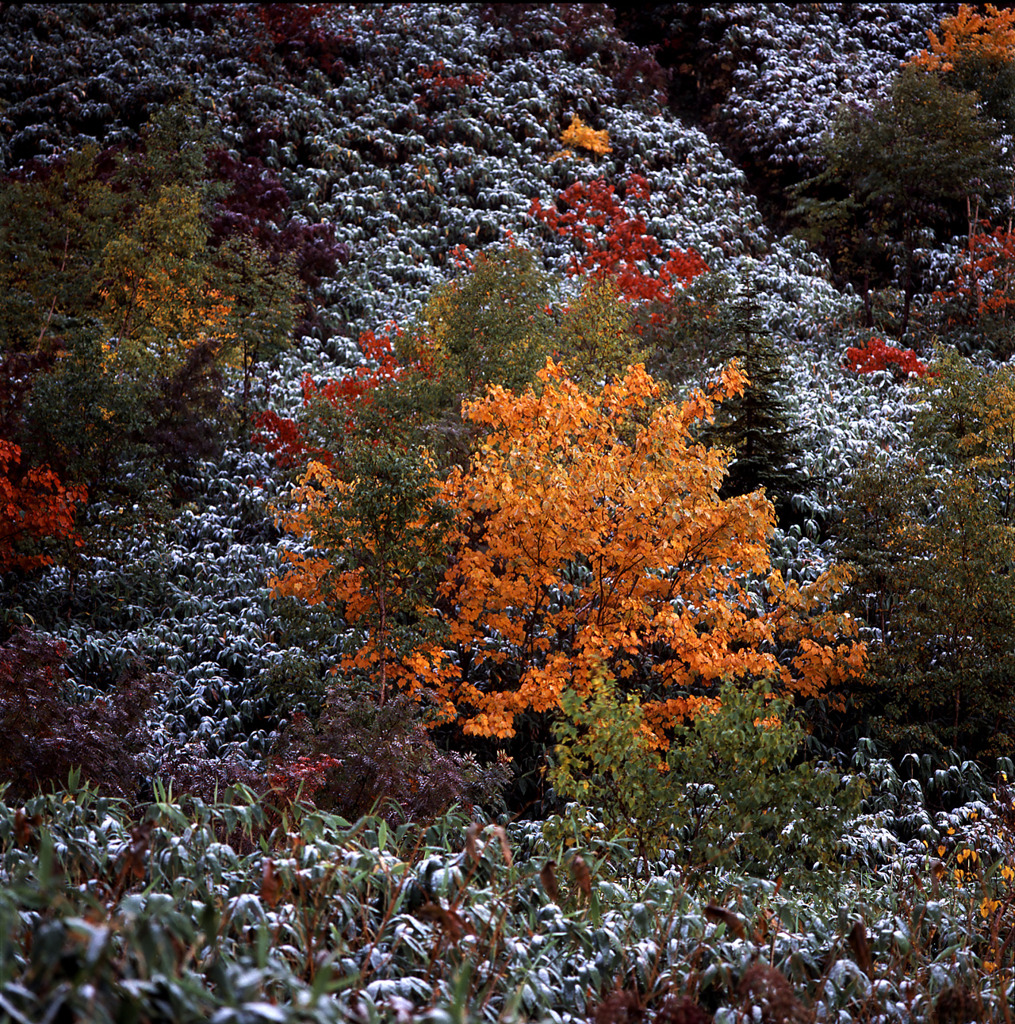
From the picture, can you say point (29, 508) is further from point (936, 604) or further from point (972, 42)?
point (972, 42)

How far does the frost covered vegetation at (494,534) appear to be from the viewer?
141 inches

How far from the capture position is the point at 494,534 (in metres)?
8.32

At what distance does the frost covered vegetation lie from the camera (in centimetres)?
358

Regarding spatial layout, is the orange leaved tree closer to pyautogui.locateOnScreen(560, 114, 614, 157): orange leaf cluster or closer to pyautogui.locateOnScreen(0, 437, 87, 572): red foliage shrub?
pyautogui.locateOnScreen(0, 437, 87, 572): red foliage shrub

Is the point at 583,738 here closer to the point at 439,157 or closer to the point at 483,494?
the point at 483,494

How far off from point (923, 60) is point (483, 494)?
1063 inches

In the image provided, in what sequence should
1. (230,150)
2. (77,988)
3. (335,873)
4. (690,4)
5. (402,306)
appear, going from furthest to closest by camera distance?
(690,4) → (230,150) → (402,306) → (335,873) → (77,988)

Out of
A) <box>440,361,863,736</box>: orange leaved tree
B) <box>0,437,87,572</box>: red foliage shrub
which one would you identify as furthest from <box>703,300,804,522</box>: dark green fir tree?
<box>0,437,87,572</box>: red foliage shrub

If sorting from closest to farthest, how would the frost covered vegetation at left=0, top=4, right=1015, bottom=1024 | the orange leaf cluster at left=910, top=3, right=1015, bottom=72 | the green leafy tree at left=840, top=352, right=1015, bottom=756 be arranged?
the frost covered vegetation at left=0, top=4, right=1015, bottom=1024, the green leafy tree at left=840, top=352, right=1015, bottom=756, the orange leaf cluster at left=910, top=3, right=1015, bottom=72

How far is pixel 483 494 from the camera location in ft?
26.2

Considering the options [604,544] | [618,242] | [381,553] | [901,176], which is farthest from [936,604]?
[901,176]

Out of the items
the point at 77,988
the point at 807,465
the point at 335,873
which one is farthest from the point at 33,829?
the point at 807,465

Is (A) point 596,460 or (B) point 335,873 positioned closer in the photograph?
Answer: (B) point 335,873

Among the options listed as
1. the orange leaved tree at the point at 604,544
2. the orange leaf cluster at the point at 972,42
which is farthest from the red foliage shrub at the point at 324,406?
the orange leaf cluster at the point at 972,42
